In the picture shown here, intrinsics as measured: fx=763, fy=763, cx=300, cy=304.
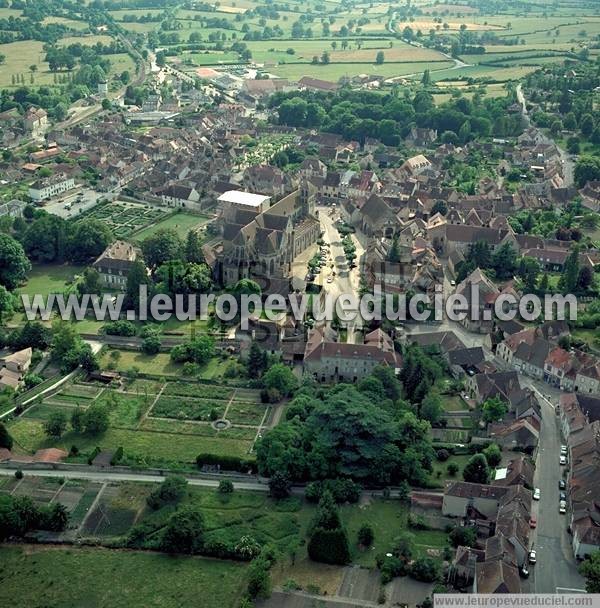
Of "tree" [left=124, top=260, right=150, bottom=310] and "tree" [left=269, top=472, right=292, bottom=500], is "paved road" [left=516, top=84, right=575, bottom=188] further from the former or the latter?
"tree" [left=269, top=472, right=292, bottom=500]

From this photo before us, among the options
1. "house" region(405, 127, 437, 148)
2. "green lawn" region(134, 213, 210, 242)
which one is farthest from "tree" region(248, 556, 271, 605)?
"house" region(405, 127, 437, 148)

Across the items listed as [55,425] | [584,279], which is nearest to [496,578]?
[55,425]

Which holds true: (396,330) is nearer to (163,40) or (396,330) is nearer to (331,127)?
(331,127)

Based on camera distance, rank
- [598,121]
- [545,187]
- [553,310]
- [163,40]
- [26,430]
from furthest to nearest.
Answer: [163,40], [598,121], [545,187], [553,310], [26,430]

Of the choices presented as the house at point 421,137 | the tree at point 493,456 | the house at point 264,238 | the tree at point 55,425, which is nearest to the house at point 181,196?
the house at point 264,238

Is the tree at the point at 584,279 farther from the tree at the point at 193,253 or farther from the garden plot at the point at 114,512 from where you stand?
the garden plot at the point at 114,512

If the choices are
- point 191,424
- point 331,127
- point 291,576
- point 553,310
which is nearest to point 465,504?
point 291,576
